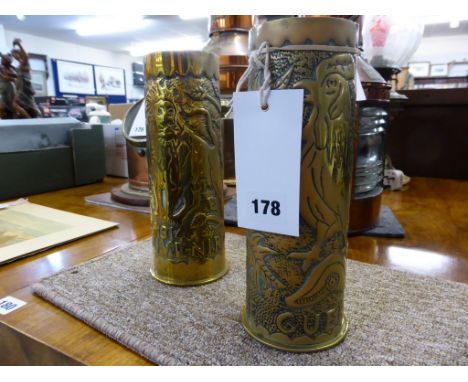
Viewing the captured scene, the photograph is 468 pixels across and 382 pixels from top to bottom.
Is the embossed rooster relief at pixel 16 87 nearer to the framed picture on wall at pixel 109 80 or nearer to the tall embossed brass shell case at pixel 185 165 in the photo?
the tall embossed brass shell case at pixel 185 165

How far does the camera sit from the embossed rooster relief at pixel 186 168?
40 cm

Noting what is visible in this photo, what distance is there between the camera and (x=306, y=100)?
279 mm

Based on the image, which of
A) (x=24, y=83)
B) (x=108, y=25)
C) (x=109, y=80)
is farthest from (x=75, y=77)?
(x=24, y=83)

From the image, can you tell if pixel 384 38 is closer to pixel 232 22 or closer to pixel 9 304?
pixel 232 22

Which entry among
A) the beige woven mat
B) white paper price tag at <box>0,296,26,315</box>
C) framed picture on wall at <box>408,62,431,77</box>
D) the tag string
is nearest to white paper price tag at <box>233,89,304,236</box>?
the tag string

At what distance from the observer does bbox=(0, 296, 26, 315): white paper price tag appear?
1.24 ft

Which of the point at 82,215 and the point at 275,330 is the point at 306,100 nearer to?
the point at 275,330

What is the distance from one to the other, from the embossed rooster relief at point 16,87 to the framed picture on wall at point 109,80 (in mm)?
4907

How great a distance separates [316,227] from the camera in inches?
11.7

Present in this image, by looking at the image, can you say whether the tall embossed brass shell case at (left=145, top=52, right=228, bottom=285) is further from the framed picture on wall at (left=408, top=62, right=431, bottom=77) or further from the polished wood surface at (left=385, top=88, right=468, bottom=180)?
the framed picture on wall at (left=408, top=62, right=431, bottom=77)

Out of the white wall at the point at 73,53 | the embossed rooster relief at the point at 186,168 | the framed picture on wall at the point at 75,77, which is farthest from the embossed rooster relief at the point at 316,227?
the framed picture on wall at the point at 75,77

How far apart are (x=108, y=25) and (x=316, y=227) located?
499cm

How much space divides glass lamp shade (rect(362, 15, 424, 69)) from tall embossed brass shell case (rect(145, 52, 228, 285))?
426 millimetres
